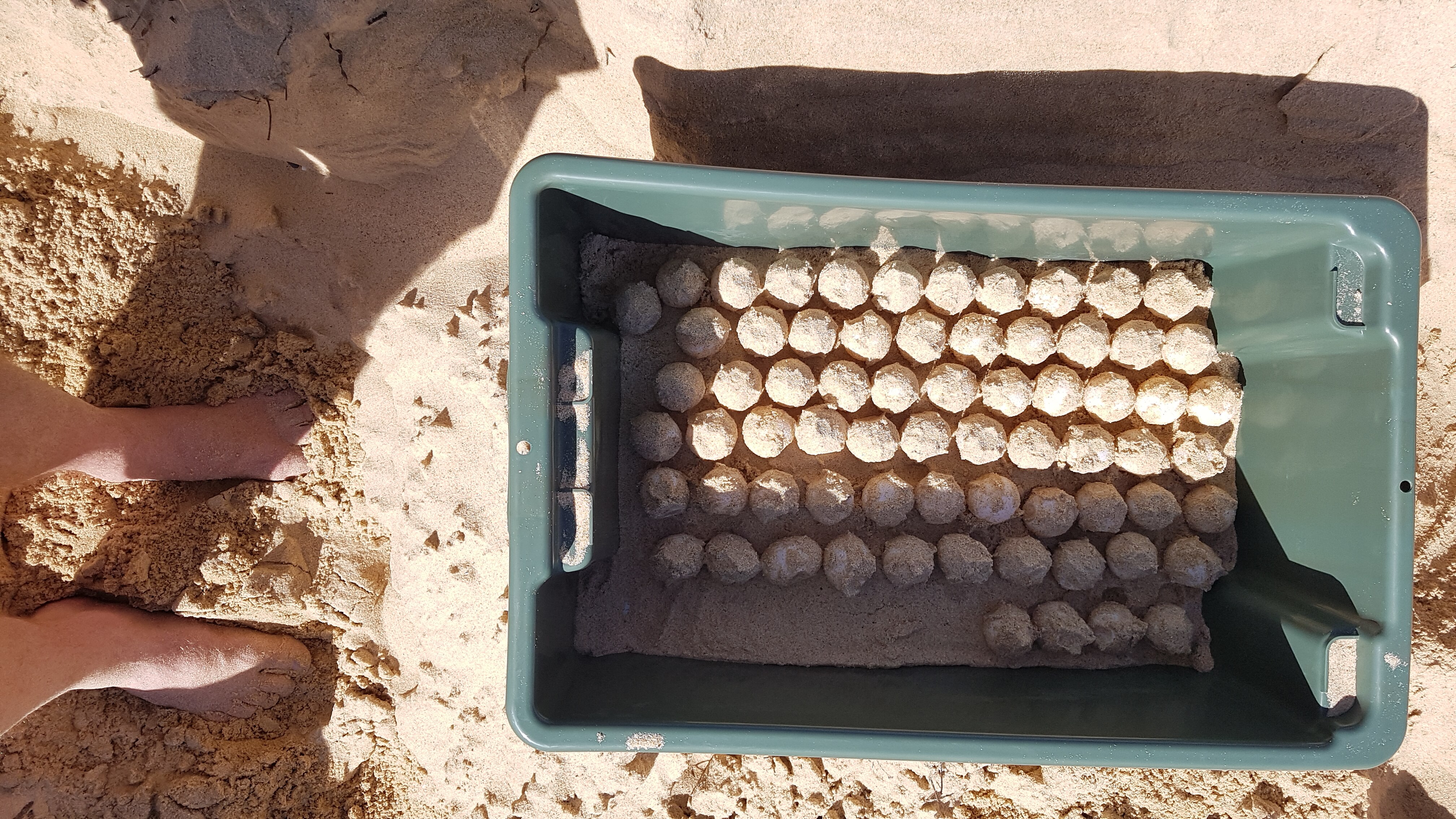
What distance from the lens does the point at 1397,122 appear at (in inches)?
58.3

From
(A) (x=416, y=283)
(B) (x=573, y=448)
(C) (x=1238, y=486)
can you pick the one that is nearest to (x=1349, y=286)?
(C) (x=1238, y=486)

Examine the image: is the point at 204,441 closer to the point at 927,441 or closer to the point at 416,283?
the point at 416,283

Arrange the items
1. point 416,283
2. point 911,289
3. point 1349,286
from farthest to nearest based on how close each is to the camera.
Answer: point 416,283, point 911,289, point 1349,286

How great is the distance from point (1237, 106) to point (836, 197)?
2.65 ft

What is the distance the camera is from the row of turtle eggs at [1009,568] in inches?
58.6

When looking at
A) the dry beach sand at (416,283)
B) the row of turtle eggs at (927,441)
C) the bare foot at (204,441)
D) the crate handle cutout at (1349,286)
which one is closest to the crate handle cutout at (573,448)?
the row of turtle eggs at (927,441)

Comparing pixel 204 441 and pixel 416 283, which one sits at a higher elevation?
pixel 416 283

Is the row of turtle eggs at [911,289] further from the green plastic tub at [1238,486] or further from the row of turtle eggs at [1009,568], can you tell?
the row of turtle eggs at [1009,568]

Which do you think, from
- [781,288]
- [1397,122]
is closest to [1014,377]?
[781,288]

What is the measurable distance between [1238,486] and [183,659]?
210 centimetres

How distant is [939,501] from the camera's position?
150 centimetres

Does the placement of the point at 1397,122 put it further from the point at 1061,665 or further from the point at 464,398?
the point at 464,398

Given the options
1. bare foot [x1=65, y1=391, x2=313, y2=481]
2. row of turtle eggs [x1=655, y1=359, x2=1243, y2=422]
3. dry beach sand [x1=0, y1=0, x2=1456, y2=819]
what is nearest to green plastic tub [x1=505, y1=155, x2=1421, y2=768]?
row of turtle eggs [x1=655, y1=359, x2=1243, y2=422]

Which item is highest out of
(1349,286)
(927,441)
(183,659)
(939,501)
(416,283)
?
(416,283)
